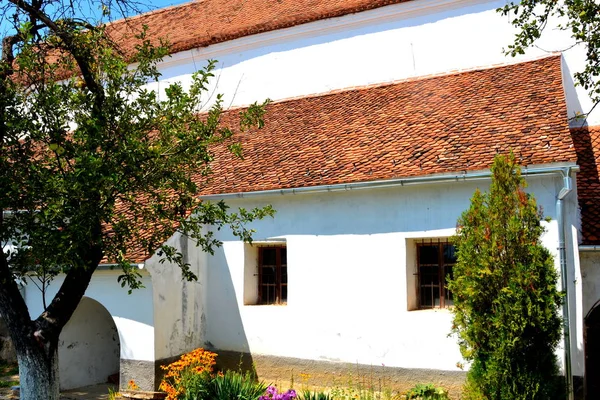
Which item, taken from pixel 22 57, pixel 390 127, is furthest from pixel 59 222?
pixel 390 127

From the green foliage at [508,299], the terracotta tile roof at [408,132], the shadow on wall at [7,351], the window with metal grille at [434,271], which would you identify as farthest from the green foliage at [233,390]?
the shadow on wall at [7,351]

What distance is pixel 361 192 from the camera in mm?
10656

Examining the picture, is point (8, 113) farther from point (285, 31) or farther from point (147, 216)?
point (285, 31)

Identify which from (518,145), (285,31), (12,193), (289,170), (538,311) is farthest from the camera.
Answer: (285,31)

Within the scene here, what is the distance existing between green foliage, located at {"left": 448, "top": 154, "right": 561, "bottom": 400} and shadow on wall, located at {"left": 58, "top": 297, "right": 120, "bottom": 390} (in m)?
8.09

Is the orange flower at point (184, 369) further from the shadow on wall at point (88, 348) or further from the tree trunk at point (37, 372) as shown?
the shadow on wall at point (88, 348)

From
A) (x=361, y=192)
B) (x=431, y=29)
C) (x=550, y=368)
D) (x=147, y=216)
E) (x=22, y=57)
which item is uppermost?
(x=431, y=29)

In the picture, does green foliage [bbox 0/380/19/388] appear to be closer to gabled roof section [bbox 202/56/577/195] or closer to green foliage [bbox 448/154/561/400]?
gabled roof section [bbox 202/56/577/195]

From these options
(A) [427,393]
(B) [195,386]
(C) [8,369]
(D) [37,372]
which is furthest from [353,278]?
(C) [8,369]

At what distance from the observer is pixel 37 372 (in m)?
6.74

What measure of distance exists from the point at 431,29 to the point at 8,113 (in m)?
10.3

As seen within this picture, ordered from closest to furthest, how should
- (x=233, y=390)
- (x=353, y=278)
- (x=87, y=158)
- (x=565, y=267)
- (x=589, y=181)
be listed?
(x=87, y=158) → (x=233, y=390) → (x=565, y=267) → (x=589, y=181) → (x=353, y=278)

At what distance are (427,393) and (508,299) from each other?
246 centimetres

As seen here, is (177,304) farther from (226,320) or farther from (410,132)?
(410,132)
